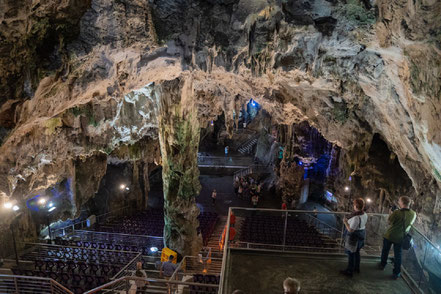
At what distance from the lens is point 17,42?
4.55m

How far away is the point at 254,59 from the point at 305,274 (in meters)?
4.99

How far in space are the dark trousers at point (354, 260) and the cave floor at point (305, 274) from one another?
0.39ft

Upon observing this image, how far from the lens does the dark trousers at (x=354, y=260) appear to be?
13.5 ft

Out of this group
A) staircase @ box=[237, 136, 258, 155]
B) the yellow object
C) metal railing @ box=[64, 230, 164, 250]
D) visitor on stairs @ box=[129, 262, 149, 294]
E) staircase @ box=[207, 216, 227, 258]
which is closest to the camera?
visitor on stairs @ box=[129, 262, 149, 294]

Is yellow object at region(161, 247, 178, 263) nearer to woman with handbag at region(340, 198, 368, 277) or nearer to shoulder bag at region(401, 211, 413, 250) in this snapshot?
woman with handbag at region(340, 198, 368, 277)

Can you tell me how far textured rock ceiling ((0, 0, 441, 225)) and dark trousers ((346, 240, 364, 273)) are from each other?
2.64m

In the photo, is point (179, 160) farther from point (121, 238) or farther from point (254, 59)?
point (121, 238)

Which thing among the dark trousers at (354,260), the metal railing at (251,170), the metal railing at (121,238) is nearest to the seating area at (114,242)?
the metal railing at (121,238)

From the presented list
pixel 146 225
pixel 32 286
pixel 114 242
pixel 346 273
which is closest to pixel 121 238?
pixel 114 242

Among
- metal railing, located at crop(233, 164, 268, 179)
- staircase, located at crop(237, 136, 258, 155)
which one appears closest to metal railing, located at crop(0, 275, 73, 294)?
metal railing, located at crop(233, 164, 268, 179)

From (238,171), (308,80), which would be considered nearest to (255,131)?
(238,171)

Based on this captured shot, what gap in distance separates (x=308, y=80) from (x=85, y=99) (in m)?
6.14

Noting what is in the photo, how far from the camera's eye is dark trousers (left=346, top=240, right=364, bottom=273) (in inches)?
162

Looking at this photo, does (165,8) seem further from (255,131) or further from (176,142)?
(255,131)
